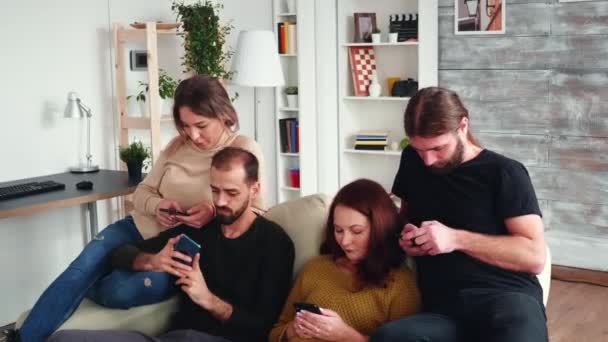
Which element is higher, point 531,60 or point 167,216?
point 531,60

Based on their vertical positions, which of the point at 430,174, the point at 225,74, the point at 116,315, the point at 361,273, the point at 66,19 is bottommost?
the point at 116,315

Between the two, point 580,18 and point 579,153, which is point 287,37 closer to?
point 580,18

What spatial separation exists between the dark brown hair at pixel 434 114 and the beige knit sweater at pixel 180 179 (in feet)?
2.50

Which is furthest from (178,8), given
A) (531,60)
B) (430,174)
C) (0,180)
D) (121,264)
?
(430,174)

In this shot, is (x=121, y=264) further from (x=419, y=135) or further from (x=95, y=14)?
(x=95, y=14)

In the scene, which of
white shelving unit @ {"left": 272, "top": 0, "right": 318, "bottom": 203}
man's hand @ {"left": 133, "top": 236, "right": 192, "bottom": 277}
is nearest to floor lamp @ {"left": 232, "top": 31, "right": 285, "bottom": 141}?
white shelving unit @ {"left": 272, "top": 0, "right": 318, "bottom": 203}

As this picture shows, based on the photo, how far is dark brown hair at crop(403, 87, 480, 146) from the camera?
7.37 feet

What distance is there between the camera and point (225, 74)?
16.2 ft

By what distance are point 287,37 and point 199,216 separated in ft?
9.93

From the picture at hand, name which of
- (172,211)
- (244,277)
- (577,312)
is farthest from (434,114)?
(577,312)

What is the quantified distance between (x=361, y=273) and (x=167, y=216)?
89 cm

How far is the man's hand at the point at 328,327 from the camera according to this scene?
2.20 metres

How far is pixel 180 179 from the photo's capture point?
2.98 metres

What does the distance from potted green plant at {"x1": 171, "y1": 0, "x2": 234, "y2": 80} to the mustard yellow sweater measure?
8.52 ft
